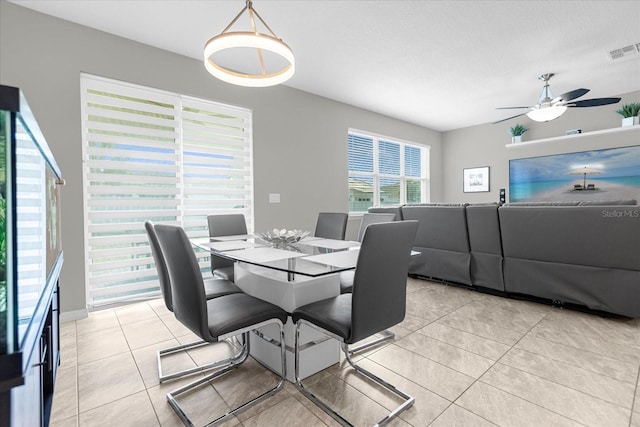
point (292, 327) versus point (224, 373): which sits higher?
point (292, 327)

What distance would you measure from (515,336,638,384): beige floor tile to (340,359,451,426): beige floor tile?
0.95 m

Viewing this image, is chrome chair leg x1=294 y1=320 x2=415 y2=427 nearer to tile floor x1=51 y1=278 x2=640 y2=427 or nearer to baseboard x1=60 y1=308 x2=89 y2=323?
tile floor x1=51 y1=278 x2=640 y2=427

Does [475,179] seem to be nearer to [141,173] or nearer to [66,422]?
[141,173]

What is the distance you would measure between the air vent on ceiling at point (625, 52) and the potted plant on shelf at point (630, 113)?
167 cm

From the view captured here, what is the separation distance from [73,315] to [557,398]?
11.9ft

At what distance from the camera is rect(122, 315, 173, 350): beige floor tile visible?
2289 mm

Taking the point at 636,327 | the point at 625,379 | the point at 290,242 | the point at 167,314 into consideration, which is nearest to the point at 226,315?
the point at 290,242

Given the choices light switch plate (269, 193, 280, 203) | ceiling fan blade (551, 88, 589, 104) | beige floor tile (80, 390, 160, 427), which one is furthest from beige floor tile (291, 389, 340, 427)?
ceiling fan blade (551, 88, 589, 104)

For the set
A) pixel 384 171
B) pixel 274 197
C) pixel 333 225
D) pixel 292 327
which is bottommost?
pixel 292 327

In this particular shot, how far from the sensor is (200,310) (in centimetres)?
135

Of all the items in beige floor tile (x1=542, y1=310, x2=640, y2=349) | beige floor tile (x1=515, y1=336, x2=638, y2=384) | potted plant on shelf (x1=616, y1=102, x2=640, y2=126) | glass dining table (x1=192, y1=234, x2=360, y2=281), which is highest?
potted plant on shelf (x1=616, y1=102, x2=640, y2=126)

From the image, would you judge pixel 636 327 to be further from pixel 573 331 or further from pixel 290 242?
pixel 290 242

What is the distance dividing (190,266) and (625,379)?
94.8 inches

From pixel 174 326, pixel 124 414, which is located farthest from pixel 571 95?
pixel 124 414
